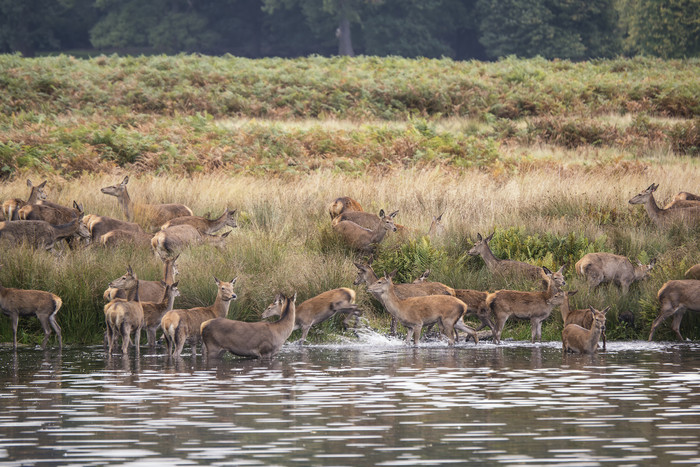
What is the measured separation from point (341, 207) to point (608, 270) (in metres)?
6.14

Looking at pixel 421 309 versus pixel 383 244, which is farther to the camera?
pixel 383 244

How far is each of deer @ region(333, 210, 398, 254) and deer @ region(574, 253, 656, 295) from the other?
3.40 m

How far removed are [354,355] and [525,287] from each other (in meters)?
4.37

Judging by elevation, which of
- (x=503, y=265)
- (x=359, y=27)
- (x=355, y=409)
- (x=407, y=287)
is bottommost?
(x=355, y=409)

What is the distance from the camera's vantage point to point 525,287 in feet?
62.5

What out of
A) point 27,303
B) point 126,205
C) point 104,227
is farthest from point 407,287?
point 126,205

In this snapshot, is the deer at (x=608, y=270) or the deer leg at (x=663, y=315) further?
the deer at (x=608, y=270)

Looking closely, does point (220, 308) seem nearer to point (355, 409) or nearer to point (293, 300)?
point (293, 300)

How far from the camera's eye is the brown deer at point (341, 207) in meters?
23.1

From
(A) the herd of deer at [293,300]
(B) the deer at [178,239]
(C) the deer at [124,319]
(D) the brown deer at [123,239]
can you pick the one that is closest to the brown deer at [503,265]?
(A) the herd of deer at [293,300]

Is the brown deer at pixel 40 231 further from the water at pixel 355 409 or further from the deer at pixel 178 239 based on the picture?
the water at pixel 355 409

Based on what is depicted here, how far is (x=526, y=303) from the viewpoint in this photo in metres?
17.0

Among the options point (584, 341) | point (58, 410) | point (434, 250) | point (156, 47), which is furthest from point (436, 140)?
point (156, 47)

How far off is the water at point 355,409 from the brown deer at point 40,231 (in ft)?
13.2
